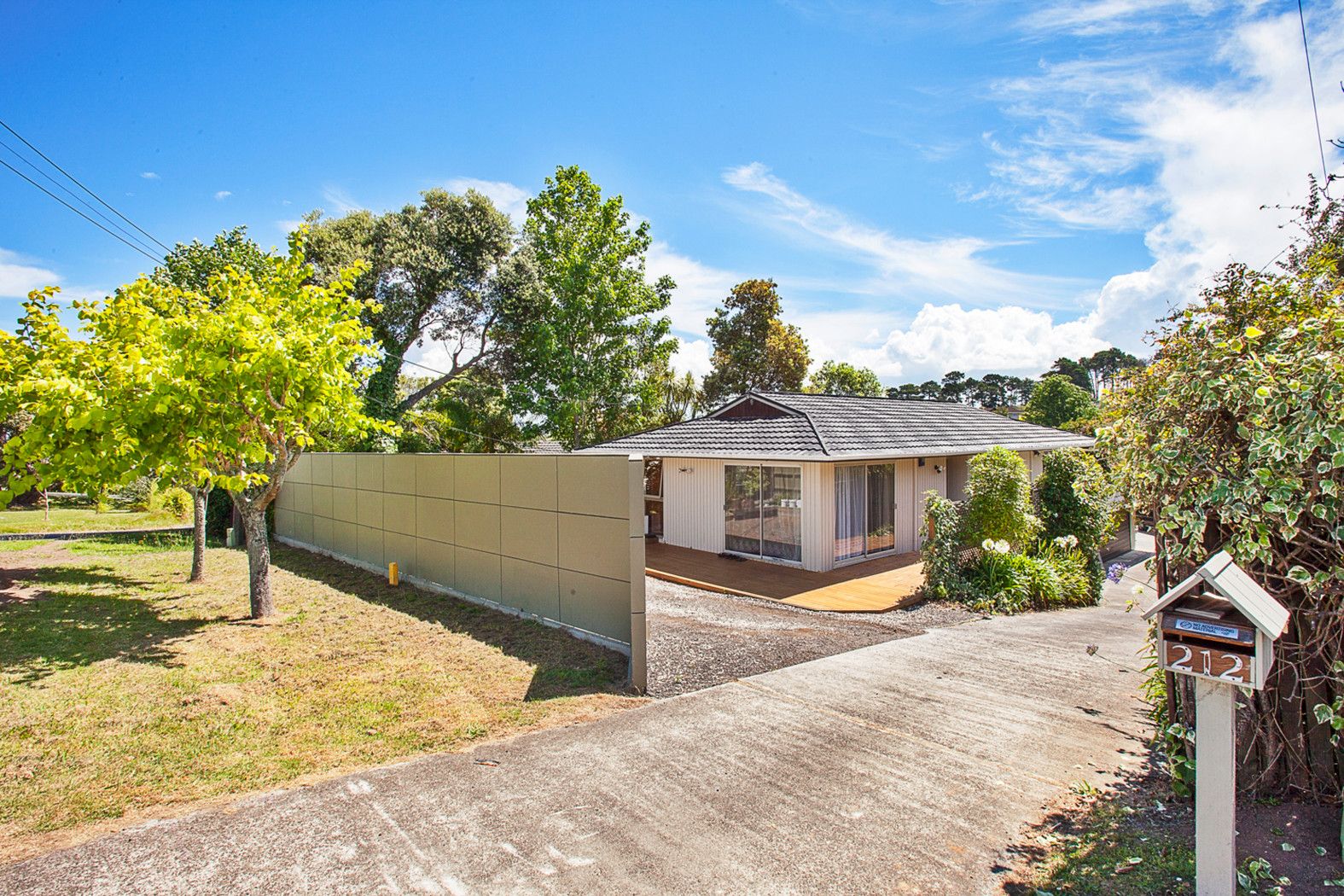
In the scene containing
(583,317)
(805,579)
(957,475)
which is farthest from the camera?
(583,317)

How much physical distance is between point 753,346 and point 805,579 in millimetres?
23647

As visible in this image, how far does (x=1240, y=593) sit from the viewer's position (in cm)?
251

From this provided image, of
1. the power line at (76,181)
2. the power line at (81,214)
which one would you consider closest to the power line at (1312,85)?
the power line at (76,181)

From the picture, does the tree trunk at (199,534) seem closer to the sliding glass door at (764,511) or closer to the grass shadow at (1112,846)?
the sliding glass door at (764,511)

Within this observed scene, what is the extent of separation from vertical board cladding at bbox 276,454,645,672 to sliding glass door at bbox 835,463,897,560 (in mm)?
6986

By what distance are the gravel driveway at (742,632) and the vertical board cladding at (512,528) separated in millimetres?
701

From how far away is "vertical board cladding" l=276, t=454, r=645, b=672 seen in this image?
6887 mm

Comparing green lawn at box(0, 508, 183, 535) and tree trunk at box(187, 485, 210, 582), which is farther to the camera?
green lawn at box(0, 508, 183, 535)

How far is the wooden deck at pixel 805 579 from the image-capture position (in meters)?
10.4

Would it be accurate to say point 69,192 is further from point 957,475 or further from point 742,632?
point 957,475

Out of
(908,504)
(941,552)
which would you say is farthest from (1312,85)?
(908,504)

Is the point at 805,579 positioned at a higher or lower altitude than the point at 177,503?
lower

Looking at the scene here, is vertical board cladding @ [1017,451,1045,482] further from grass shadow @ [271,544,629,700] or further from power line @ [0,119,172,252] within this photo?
power line @ [0,119,172,252]

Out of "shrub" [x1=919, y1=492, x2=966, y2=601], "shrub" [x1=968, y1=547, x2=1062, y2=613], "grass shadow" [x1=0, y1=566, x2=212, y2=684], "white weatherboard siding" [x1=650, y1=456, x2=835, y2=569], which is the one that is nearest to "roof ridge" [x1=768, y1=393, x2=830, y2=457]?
"white weatherboard siding" [x1=650, y1=456, x2=835, y2=569]
